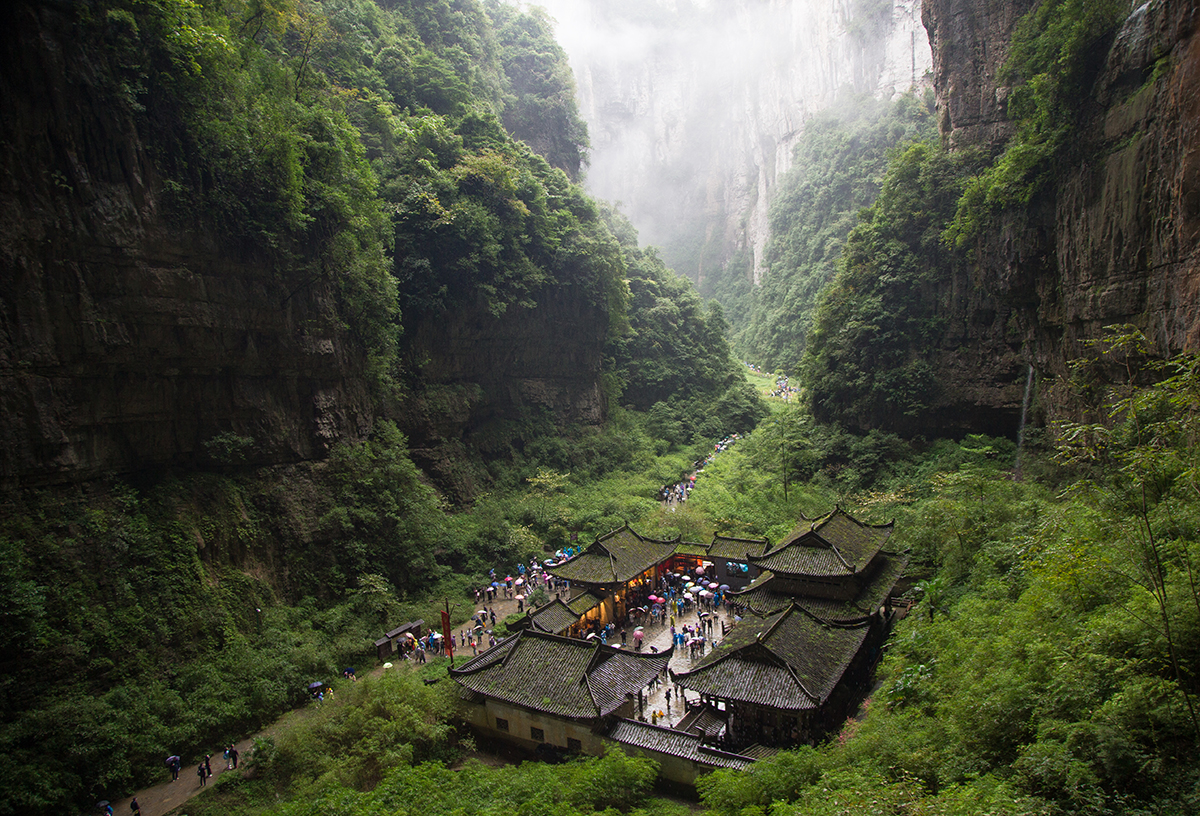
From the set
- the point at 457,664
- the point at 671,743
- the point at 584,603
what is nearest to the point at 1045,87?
the point at 584,603

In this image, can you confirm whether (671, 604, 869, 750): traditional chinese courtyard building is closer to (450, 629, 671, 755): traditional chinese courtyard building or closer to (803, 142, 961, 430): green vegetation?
(450, 629, 671, 755): traditional chinese courtyard building

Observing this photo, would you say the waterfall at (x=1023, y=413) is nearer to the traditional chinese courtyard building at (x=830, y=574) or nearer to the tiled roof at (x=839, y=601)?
the tiled roof at (x=839, y=601)

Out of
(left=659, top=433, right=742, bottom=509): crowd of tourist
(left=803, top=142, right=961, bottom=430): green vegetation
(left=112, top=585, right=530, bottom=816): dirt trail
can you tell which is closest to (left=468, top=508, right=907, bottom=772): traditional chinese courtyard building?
(left=112, top=585, right=530, bottom=816): dirt trail

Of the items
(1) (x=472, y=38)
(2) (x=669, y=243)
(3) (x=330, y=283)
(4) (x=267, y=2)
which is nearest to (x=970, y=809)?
(3) (x=330, y=283)

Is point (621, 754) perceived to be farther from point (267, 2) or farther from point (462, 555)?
point (267, 2)

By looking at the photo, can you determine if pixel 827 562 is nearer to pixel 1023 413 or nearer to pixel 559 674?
pixel 559 674

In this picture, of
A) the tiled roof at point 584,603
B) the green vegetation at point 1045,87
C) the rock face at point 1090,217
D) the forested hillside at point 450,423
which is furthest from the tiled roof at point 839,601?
the green vegetation at point 1045,87
